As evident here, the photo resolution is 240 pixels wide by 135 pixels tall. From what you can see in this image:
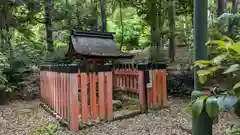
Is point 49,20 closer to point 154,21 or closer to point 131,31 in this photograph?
point 154,21

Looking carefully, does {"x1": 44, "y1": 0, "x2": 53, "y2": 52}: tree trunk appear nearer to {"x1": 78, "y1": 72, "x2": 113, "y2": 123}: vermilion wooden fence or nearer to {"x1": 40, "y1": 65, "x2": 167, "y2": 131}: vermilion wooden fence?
{"x1": 40, "y1": 65, "x2": 167, "y2": 131}: vermilion wooden fence

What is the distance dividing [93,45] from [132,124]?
295cm

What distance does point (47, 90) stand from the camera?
579 cm

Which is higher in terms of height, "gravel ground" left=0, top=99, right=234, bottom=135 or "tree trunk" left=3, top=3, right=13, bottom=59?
"tree trunk" left=3, top=3, right=13, bottom=59

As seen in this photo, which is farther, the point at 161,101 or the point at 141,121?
the point at 161,101

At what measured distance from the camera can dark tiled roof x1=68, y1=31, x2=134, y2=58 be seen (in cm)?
569

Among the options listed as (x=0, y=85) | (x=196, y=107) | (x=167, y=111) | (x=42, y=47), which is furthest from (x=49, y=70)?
(x=42, y=47)

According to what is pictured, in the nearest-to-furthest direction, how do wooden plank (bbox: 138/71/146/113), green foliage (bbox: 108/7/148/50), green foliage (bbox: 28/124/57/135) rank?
green foliage (bbox: 28/124/57/135), wooden plank (bbox: 138/71/146/113), green foliage (bbox: 108/7/148/50)

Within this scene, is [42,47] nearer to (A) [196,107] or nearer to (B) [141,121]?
(B) [141,121]

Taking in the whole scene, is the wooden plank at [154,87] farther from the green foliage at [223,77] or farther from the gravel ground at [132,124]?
the green foliage at [223,77]

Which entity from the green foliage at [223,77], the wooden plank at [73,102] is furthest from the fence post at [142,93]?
the green foliage at [223,77]

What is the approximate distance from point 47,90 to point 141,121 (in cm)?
288

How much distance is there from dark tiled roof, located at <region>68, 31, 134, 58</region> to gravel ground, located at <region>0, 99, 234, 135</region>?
5.92 ft

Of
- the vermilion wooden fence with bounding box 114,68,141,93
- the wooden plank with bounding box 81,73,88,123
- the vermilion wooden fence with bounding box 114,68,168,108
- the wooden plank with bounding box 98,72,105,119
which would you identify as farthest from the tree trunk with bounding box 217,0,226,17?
the wooden plank with bounding box 81,73,88,123
